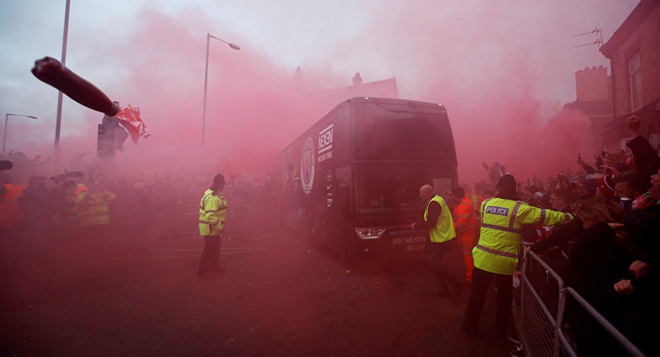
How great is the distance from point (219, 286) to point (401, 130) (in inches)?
169

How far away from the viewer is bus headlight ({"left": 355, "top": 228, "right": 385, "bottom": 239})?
198 inches

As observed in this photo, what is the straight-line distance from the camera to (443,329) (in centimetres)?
324

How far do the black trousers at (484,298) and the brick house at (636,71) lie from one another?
Result: 7615mm

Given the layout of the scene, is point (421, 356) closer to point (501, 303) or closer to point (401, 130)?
point (501, 303)

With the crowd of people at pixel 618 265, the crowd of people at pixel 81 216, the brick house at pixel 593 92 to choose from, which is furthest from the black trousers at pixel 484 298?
the brick house at pixel 593 92

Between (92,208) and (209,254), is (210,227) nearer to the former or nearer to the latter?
(209,254)

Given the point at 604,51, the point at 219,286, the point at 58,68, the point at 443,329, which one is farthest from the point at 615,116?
the point at 58,68

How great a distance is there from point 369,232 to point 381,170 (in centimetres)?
114

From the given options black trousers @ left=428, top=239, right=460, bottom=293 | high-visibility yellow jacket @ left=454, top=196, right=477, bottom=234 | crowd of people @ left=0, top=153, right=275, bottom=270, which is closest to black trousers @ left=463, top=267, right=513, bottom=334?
black trousers @ left=428, top=239, right=460, bottom=293

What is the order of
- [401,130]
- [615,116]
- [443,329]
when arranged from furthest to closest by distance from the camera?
1. [615,116]
2. [401,130]
3. [443,329]

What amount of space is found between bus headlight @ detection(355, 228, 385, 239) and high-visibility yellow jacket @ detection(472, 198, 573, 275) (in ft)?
6.94

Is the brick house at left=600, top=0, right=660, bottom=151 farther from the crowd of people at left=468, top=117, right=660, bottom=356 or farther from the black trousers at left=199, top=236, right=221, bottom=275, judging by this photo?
the black trousers at left=199, top=236, right=221, bottom=275

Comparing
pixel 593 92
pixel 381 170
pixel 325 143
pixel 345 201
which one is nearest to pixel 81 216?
pixel 325 143

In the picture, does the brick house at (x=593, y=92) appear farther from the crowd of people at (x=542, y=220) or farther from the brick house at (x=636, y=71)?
the crowd of people at (x=542, y=220)
